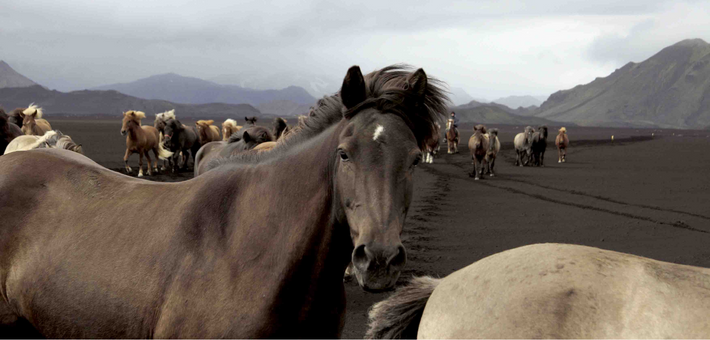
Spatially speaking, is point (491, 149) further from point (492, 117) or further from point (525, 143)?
point (492, 117)

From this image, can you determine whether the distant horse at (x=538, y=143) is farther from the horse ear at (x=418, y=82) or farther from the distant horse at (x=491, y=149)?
the horse ear at (x=418, y=82)

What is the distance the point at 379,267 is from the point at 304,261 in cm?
49

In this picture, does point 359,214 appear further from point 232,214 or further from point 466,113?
point 466,113

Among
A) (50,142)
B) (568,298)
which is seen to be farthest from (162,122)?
(568,298)

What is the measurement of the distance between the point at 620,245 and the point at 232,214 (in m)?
9.06

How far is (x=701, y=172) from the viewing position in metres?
23.4

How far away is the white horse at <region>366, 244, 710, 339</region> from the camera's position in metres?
2.03

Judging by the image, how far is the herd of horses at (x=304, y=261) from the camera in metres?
2.16

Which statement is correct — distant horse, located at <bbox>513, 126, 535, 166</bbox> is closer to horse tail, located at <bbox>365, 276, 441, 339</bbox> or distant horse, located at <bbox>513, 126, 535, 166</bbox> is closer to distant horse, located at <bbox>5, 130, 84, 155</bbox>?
distant horse, located at <bbox>5, 130, 84, 155</bbox>

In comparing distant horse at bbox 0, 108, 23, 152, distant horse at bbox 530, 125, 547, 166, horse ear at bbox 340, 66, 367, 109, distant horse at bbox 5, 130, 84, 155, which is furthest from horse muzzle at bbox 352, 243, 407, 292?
distant horse at bbox 530, 125, 547, 166

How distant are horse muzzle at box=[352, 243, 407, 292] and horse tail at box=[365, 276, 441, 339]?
0.58 meters

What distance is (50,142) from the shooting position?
270 inches

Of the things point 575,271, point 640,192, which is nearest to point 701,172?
point 640,192

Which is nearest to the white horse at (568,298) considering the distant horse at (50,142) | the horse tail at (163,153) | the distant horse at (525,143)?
the distant horse at (50,142)
